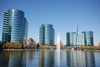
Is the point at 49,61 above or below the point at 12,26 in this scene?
below

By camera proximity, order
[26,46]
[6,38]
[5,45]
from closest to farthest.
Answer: [5,45], [26,46], [6,38]

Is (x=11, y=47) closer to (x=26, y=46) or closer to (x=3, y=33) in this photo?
(x=26, y=46)

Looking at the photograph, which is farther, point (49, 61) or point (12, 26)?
point (12, 26)

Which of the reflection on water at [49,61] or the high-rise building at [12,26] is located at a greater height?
the high-rise building at [12,26]

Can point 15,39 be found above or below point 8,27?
below

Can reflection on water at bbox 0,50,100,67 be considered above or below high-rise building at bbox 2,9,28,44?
below

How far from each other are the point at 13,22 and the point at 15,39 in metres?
24.8

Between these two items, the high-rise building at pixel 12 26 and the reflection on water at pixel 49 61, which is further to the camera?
the high-rise building at pixel 12 26

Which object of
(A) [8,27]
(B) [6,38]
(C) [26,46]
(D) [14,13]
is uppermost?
(D) [14,13]

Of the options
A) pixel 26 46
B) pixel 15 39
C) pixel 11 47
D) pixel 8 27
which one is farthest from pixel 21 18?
pixel 11 47

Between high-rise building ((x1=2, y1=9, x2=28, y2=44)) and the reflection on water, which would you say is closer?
the reflection on water

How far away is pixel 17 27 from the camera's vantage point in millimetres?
153250

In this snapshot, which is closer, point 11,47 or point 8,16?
point 11,47

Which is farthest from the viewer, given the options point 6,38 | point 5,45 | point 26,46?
point 6,38
